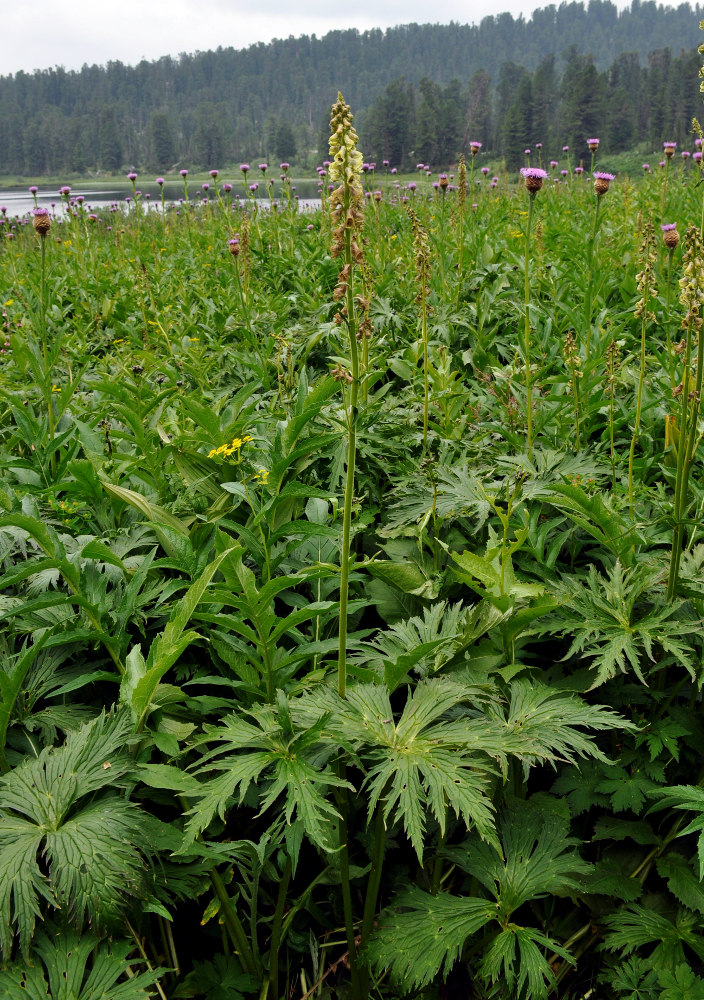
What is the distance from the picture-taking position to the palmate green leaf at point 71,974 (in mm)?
1207

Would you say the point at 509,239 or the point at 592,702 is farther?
the point at 509,239

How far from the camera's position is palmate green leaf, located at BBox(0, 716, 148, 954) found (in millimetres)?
1184

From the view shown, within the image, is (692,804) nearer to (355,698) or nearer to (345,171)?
(355,698)

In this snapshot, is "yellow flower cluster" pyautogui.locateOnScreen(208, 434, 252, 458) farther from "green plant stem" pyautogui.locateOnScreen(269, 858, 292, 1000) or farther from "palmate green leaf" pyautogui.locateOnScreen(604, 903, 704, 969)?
"palmate green leaf" pyautogui.locateOnScreen(604, 903, 704, 969)

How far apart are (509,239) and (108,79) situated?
207304 millimetres

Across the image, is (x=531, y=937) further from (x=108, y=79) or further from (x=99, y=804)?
(x=108, y=79)

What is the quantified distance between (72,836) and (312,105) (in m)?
177

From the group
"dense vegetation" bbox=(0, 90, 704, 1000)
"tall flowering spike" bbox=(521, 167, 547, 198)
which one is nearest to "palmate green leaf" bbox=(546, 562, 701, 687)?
"dense vegetation" bbox=(0, 90, 704, 1000)

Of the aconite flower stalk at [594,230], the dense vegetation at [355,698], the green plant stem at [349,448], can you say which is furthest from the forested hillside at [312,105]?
the green plant stem at [349,448]

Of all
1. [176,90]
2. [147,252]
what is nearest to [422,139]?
[147,252]

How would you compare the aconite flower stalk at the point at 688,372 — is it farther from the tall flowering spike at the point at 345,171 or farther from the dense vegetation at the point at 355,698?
the tall flowering spike at the point at 345,171

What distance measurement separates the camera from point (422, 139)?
58.2m

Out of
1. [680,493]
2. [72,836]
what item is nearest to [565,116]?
[680,493]

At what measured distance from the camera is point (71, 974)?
1229mm
